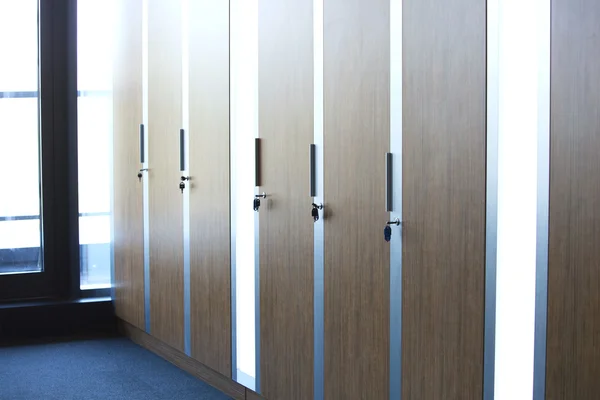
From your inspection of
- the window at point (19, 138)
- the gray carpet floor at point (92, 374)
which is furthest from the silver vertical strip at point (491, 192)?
the window at point (19, 138)

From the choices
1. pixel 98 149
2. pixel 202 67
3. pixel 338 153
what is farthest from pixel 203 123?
pixel 98 149

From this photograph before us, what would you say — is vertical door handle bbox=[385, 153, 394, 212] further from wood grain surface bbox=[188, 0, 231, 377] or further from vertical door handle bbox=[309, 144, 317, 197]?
wood grain surface bbox=[188, 0, 231, 377]

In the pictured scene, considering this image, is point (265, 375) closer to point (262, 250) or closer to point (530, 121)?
point (262, 250)

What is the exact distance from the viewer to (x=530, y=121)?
2189 millimetres

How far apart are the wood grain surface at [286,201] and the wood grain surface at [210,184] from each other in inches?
15.6

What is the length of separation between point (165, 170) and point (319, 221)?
65.0 inches

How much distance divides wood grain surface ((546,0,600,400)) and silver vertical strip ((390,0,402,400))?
0.66m

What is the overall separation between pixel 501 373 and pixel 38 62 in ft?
14.2

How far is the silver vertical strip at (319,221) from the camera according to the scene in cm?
306

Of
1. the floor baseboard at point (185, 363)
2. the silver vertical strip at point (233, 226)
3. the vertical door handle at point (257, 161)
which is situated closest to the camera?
the vertical door handle at point (257, 161)

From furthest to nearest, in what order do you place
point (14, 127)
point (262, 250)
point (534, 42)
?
point (14, 127) → point (262, 250) → point (534, 42)

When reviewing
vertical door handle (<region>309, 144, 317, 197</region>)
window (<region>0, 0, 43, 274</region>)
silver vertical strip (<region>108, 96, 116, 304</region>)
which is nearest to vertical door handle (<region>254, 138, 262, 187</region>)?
vertical door handle (<region>309, 144, 317, 197</region>)

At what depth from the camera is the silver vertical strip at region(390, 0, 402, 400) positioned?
2.65 meters

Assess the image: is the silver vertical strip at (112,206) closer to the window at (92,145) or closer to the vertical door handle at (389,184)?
the window at (92,145)
